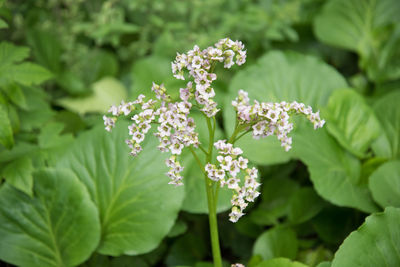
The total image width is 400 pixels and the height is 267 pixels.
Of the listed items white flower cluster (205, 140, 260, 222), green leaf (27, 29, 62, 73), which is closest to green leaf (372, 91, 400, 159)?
white flower cluster (205, 140, 260, 222)

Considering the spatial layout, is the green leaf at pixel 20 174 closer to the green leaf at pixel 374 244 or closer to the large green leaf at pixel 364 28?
the green leaf at pixel 374 244

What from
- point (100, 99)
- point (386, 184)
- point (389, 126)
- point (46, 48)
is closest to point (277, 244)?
point (386, 184)

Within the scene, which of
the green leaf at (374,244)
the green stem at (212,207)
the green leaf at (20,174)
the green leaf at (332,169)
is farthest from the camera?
the green leaf at (332,169)

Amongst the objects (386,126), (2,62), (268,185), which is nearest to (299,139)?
(268,185)

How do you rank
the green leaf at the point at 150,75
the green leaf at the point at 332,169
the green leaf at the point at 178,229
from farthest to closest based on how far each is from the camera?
the green leaf at the point at 150,75, the green leaf at the point at 178,229, the green leaf at the point at 332,169

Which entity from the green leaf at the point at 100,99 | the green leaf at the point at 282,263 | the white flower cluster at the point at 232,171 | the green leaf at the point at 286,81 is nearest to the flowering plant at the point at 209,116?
the white flower cluster at the point at 232,171

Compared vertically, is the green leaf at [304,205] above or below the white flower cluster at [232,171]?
below

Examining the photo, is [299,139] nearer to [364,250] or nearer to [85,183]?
[364,250]
